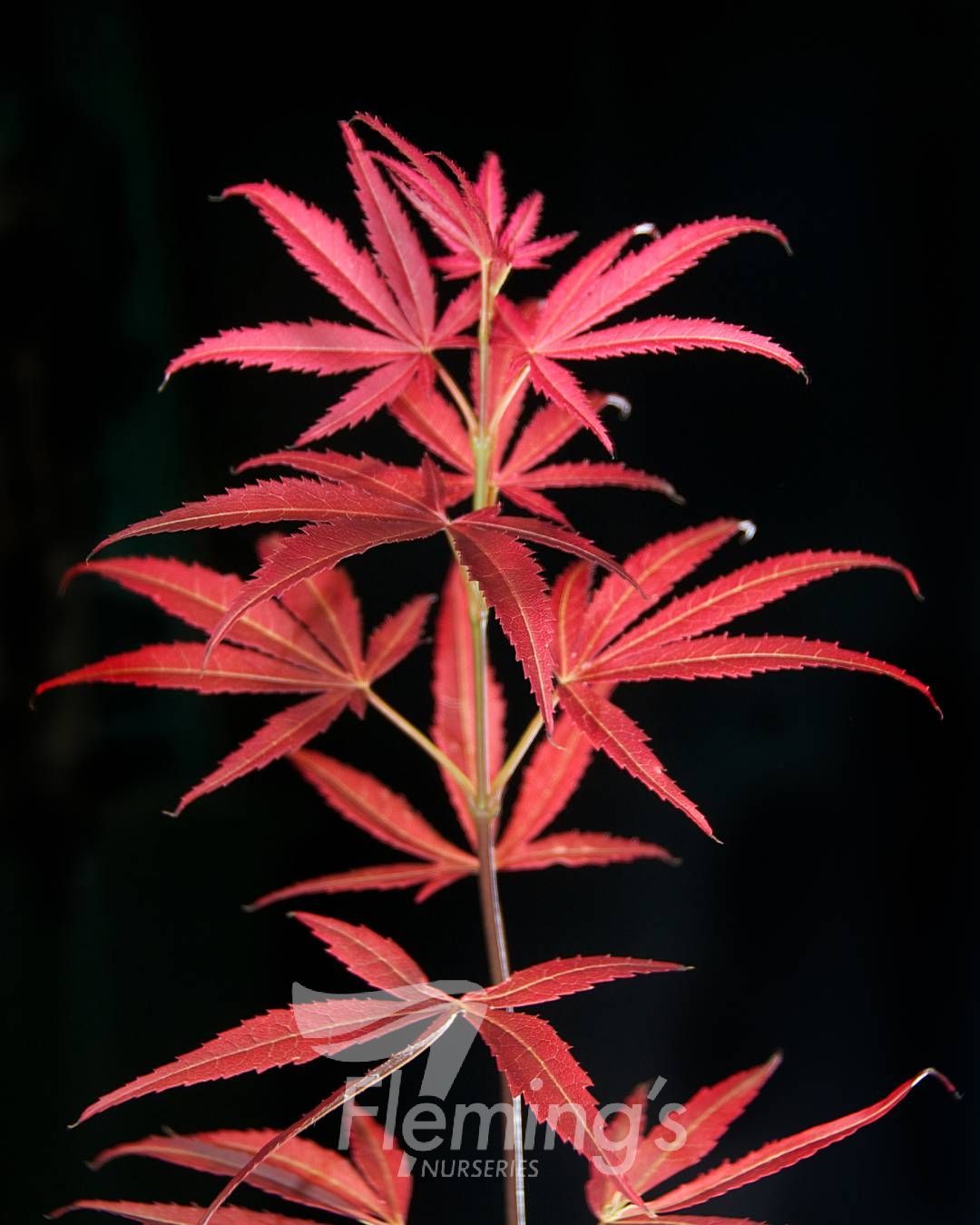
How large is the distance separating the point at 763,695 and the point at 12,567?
2.51ft

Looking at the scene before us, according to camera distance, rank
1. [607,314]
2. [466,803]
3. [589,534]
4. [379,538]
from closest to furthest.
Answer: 1. [379,538]
2. [607,314]
3. [466,803]
4. [589,534]

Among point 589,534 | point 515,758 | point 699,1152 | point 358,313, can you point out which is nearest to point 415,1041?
point 515,758

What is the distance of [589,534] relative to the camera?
1129 mm

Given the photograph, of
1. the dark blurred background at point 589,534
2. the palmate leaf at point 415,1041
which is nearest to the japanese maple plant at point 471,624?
the palmate leaf at point 415,1041

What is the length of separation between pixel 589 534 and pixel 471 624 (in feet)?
1.50

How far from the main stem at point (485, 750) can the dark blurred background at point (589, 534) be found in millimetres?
481

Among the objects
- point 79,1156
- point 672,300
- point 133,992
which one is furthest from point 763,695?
point 79,1156

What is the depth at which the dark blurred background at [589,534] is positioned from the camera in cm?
106

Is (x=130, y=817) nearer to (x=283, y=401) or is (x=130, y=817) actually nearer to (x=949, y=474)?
(x=283, y=401)

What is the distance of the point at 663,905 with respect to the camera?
1155mm

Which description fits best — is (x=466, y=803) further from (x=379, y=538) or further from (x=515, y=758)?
(x=379, y=538)

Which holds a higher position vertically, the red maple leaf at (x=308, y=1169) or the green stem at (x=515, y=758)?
the green stem at (x=515, y=758)

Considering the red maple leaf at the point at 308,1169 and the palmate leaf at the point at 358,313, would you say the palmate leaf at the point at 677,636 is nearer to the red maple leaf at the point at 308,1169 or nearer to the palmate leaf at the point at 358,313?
the palmate leaf at the point at 358,313

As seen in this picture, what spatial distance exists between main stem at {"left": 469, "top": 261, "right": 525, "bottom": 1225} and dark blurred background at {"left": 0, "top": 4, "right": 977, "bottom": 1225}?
0.48m
